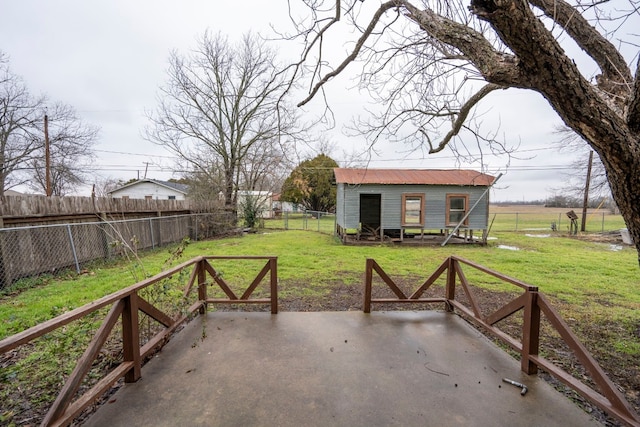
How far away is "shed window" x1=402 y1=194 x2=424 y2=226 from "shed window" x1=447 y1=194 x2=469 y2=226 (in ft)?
3.99

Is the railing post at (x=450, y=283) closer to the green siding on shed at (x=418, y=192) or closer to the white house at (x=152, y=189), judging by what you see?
the green siding on shed at (x=418, y=192)

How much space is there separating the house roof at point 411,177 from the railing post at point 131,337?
9.69 meters

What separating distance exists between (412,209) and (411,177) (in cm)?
146

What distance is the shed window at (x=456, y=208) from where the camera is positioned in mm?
12523

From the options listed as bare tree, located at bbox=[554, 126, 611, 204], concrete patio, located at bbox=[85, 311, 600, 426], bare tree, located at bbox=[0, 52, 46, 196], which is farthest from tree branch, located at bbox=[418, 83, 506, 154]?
bare tree, located at bbox=[0, 52, 46, 196]

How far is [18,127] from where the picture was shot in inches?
603

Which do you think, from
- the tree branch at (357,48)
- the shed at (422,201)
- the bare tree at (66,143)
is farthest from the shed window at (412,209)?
the bare tree at (66,143)

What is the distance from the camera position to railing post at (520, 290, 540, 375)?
2.65 meters

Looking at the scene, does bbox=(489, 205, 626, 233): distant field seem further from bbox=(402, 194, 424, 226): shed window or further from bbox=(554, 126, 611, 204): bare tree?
bbox=(402, 194, 424, 226): shed window

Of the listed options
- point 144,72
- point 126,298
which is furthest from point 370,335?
point 144,72

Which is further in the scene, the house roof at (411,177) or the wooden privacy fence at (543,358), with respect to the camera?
the house roof at (411,177)

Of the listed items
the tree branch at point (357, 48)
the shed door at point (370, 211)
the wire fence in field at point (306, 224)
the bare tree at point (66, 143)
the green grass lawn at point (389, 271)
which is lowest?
the green grass lawn at point (389, 271)

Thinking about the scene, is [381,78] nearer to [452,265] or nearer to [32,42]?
[452,265]

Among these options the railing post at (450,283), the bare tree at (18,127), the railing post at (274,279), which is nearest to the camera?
the railing post at (274,279)
